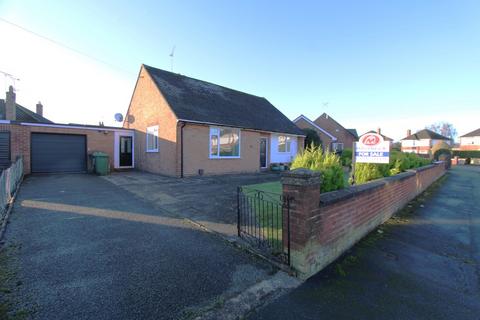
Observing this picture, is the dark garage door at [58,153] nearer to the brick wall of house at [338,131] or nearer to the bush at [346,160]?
the bush at [346,160]

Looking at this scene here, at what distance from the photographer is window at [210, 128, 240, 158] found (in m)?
13.0

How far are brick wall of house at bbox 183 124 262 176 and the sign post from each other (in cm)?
809

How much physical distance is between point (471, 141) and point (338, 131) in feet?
126

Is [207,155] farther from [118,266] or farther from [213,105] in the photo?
[118,266]

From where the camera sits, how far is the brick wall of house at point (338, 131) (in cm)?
3400

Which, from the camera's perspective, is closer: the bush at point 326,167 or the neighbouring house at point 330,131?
the bush at point 326,167

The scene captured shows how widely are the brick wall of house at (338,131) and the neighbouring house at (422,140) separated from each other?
34.3 metres

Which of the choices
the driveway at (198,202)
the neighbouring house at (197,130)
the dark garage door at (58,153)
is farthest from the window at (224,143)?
the dark garage door at (58,153)

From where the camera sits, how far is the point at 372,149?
232 inches

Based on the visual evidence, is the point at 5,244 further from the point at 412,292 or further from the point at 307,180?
the point at 412,292

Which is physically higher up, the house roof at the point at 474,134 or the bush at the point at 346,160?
the house roof at the point at 474,134

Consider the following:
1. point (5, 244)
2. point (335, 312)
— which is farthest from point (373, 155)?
point (5, 244)

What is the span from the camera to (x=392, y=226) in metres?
5.41

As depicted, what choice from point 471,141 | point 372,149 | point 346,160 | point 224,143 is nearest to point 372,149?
point 372,149
